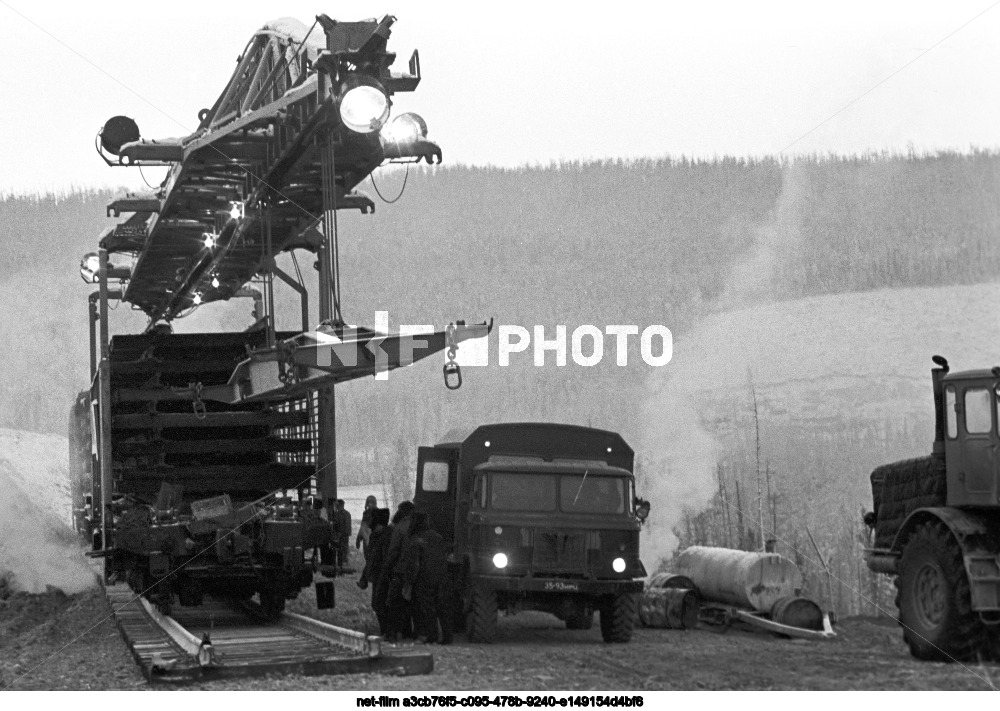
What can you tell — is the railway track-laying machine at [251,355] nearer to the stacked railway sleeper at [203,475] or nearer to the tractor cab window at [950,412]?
the stacked railway sleeper at [203,475]

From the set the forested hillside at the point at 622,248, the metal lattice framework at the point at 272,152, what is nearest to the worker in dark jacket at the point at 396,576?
the metal lattice framework at the point at 272,152

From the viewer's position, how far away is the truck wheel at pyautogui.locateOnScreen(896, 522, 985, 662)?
11.5m

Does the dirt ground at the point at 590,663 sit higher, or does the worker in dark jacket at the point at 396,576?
the worker in dark jacket at the point at 396,576

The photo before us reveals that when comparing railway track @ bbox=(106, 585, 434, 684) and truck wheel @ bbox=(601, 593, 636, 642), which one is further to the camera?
truck wheel @ bbox=(601, 593, 636, 642)

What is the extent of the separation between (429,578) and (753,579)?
14.1 feet

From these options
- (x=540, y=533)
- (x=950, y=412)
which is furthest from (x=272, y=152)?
(x=950, y=412)

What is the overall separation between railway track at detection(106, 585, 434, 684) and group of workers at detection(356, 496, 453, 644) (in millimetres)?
708

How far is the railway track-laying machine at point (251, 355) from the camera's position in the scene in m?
12.6

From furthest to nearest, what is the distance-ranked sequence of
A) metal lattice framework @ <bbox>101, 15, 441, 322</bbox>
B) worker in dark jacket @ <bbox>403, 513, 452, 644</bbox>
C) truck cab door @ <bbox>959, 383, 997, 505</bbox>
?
1. worker in dark jacket @ <bbox>403, 513, 452, 644</bbox>
2. metal lattice framework @ <bbox>101, 15, 441, 322</bbox>
3. truck cab door @ <bbox>959, 383, 997, 505</bbox>

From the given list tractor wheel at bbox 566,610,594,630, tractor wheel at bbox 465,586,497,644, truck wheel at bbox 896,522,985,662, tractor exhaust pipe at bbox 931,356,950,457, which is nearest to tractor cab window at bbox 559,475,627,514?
tractor wheel at bbox 465,586,497,644

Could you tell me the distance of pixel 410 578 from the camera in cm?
1360

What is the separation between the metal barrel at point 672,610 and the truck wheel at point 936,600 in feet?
14.4

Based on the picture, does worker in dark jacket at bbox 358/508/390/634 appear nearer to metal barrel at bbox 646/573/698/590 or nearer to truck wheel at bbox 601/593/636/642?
truck wheel at bbox 601/593/636/642

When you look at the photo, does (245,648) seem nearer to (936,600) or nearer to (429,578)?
(429,578)
